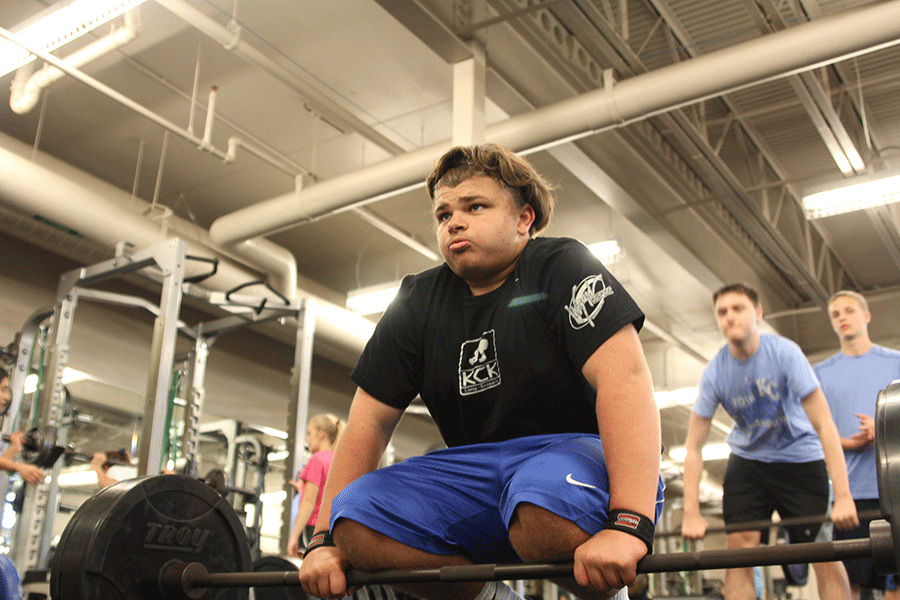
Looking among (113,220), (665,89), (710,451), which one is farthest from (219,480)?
(710,451)

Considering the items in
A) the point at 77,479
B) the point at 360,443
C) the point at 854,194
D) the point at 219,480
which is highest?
the point at 854,194

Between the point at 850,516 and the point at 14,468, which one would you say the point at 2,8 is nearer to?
the point at 14,468

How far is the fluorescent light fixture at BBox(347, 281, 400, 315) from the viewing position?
6.47m

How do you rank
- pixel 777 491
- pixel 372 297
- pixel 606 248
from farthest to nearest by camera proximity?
pixel 372 297, pixel 606 248, pixel 777 491

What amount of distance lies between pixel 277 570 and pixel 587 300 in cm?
225

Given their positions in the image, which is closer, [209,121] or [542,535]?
[542,535]

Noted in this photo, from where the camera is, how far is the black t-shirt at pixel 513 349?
1.32 meters

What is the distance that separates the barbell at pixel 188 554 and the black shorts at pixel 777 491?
1827 mm

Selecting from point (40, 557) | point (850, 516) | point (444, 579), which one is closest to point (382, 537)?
point (444, 579)

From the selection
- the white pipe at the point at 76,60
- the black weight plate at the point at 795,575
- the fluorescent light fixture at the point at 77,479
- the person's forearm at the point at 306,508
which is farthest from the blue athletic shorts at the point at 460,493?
the fluorescent light fixture at the point at 77,479

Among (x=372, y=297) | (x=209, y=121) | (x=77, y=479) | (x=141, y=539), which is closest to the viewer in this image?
(x=141, y=539)

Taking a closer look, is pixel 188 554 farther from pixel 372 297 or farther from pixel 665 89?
pixel 372 297

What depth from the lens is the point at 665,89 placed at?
4125mm

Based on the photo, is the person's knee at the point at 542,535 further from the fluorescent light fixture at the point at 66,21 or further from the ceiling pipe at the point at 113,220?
the ceiling pipe at the point at 113,220
